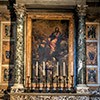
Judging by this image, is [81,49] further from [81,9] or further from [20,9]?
[20,9]

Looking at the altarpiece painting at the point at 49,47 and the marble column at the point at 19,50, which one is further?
the altarpiece painting at the point at 49,47

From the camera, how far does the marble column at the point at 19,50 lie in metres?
12.8

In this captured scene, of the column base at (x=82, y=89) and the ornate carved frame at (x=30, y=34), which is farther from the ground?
the ornate carved frame at (x=30, y=34)

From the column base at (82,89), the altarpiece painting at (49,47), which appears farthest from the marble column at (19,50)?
the column base at (82,89)

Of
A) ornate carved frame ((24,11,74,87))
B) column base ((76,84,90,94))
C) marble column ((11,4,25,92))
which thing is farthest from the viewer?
ornate carved frame ((24,11,74,87))

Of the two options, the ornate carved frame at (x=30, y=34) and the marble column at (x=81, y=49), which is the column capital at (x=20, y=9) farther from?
the marble column at (x=81, y=49)

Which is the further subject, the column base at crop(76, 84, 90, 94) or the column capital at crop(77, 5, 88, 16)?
the column capital at crop(77, 5, 88, 16)

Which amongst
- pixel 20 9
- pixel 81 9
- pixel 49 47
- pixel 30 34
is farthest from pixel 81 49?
pixel 20 9

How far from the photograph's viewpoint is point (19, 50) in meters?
12.9

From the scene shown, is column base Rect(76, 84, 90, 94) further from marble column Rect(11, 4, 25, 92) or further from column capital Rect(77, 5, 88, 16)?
column capital Rect(77, 5, 88, 16)

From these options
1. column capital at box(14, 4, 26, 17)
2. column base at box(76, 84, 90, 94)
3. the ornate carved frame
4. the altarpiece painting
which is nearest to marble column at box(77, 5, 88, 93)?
column base at box(76, 84, 90, 94)

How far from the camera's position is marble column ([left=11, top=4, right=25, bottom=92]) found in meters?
12.8

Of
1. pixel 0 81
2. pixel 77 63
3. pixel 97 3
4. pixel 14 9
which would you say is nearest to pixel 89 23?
pixel 97 3

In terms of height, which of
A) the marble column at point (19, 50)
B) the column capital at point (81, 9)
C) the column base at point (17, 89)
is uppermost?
the column capital at point (81, 9)
